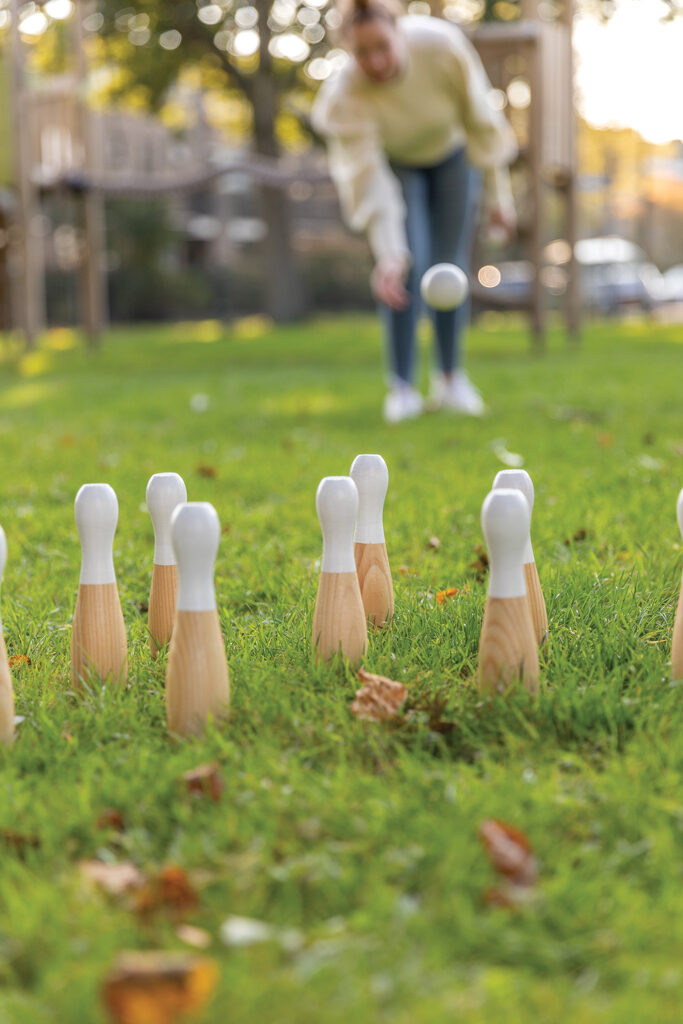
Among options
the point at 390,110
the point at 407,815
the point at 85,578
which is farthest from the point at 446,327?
the point at 407,815

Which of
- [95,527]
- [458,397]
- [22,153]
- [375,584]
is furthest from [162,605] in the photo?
[22,153]

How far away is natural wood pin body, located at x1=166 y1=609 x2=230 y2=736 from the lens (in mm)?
1769

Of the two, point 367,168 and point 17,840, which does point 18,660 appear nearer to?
point 17,840

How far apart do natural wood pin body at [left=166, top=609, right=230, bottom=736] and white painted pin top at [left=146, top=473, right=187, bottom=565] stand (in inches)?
16.3

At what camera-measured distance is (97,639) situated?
77.7 inches

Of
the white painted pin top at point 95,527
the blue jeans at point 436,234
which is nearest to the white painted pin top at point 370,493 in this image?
the white painted pin top at point 95,527

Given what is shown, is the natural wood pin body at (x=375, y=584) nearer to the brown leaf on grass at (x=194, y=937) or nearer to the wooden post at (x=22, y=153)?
the brown leaf on grass at (x=194, y=937)

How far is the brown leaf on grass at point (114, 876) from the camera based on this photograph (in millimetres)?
1378

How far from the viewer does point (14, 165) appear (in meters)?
9.94

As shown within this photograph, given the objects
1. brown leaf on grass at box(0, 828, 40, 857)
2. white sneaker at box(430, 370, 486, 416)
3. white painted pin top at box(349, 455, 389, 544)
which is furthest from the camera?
white sneaker at box(430, 370, 486, 416)

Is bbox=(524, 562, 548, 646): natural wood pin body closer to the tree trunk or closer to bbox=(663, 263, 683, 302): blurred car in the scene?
the tree trunk

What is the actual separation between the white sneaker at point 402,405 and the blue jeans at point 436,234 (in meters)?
0.06

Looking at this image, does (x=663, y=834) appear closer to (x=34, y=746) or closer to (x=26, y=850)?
(x=26, y=850)

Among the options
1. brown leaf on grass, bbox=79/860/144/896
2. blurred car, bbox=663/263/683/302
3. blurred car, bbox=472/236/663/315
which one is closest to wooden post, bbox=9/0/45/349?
brown leaf on grass, bbox=79/860/144/896
